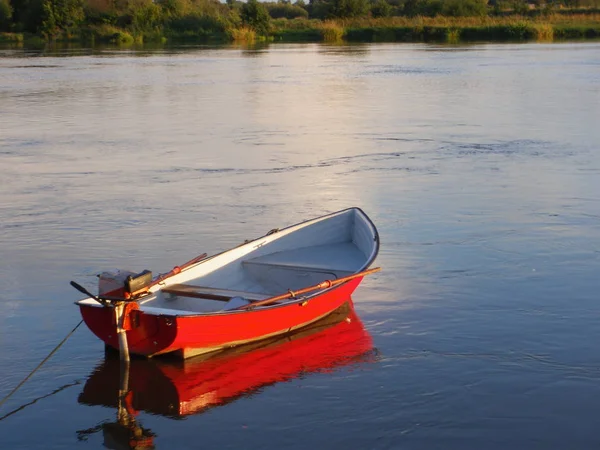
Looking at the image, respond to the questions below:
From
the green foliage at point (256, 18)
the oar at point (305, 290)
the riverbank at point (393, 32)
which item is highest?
the green foliage at point (256, 18)

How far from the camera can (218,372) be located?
7.13 metres

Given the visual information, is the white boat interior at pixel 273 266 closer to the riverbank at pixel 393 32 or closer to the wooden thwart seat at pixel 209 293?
the wooden thwart seat at pixel 209 293

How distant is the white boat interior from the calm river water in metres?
0.42

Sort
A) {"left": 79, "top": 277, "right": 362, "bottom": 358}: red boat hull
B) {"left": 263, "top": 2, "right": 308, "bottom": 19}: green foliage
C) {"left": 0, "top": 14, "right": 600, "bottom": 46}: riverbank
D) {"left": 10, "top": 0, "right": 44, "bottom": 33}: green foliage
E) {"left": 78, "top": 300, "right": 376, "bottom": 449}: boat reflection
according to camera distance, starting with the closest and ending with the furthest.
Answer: {"left": 78, "top": 300, "right": 376, "bottom": 449}: boat reflection
{"left": 79, "top": 277, "right": 362, "bottom": 358}: red boat hull
{"left": 0, "top": 14, "right": 600, "bottom": 46}: riverbank
{"left": 10, "top": 0, "right": 44, "bottom": 33}: green foliage
{"left": 263, "top": 2, "right": 308, "bottom": 19}: green foliage

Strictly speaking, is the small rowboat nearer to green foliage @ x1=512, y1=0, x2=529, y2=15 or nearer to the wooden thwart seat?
the wooden thwart seat

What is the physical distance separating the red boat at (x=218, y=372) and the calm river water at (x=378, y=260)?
0.02 metres

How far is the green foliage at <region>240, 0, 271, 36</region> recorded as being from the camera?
69.3 meters

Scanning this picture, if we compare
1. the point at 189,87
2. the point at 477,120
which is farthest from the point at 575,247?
the point at 189,87

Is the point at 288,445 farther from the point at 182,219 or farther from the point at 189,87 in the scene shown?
the point at 189,87

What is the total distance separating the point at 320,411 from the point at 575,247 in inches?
183

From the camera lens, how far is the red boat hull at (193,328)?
6848 mm

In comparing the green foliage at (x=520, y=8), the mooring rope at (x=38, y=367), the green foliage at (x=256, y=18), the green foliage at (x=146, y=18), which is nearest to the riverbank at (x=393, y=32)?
the green foliage at (x=256, y=18)

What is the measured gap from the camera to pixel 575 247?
398 inches

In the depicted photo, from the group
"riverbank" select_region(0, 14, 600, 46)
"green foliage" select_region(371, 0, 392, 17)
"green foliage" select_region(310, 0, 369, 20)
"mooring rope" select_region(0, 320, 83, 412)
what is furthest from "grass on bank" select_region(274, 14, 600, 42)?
"mooring rope" select_region(0, 320, 83, 412)
